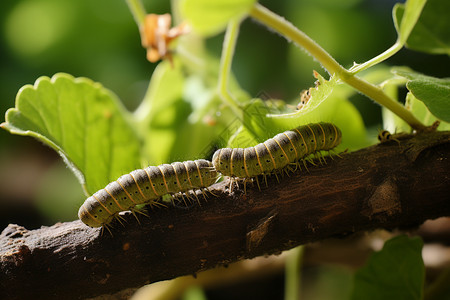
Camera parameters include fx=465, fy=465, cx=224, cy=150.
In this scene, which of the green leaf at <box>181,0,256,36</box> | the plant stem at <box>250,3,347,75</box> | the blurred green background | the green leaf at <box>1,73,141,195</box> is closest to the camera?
the green leaf at <box>181,0,256,36</box>

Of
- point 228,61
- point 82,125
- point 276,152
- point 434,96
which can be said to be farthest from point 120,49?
point 434,96

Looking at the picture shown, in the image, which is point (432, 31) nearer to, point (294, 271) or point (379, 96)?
point (379, 96)

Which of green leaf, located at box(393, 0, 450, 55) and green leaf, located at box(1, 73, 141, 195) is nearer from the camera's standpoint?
green leaf, located at box(1, 73, 141, 195)

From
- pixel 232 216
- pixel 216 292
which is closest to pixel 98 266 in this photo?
pixel 232 216

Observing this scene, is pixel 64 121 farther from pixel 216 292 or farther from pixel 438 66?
pixel 438 66

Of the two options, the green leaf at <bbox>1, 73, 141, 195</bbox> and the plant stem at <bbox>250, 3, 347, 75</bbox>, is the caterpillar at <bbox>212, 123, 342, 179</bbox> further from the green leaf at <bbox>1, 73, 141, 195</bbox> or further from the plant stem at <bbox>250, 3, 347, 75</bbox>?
the green leaf at <bbox>1, 73, 141, 195</bbox>

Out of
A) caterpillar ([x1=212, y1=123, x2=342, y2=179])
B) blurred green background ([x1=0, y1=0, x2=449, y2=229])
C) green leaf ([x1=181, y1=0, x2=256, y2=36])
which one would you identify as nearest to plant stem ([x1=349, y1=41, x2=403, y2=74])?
caterpillar ([x1=212, y1=123, x2=342, y2=179])
